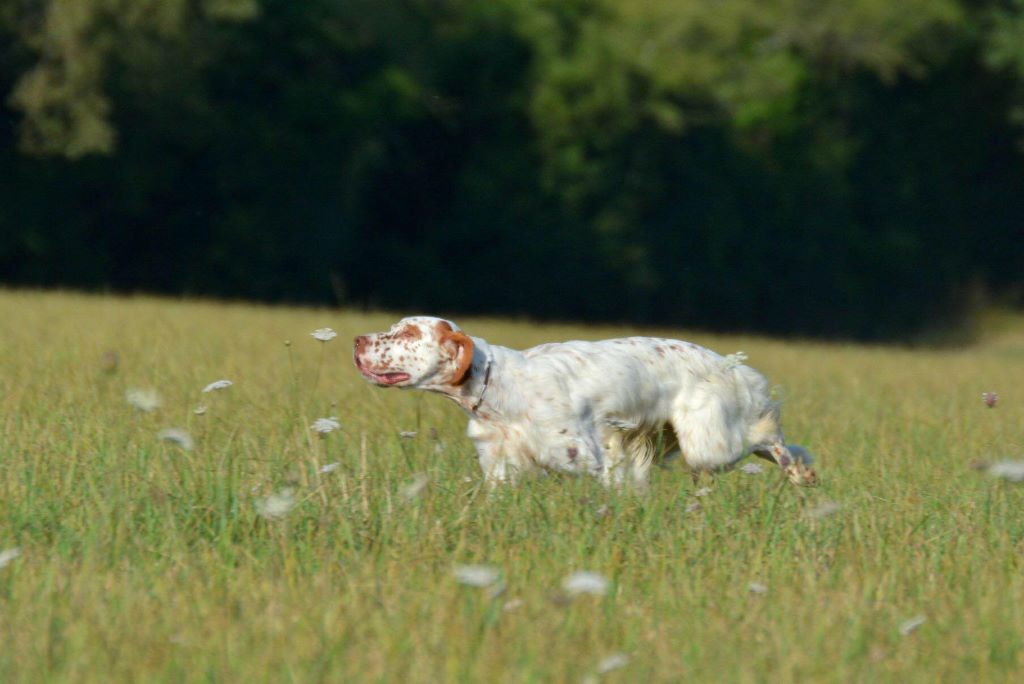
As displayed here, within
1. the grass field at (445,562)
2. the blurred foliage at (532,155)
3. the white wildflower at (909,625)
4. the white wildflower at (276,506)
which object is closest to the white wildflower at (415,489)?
the grass field at (445,562)

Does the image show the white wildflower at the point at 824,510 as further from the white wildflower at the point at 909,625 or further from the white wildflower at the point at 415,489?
the white wildflower at the point at 415,489

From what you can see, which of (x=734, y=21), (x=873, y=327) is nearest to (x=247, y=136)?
(x=734, y=21)

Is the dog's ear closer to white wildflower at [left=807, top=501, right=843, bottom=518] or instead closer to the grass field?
the grass field

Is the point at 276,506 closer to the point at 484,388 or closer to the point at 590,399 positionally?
the point at 484,388

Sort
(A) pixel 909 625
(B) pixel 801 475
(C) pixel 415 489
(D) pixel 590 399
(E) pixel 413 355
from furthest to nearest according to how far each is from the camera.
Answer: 1. (B) pixel 801 475
2. (D) pixel 590 399
3. (E) pixel 413 355
4. (C) pixel 415 489
5. (A) pixel 909 625

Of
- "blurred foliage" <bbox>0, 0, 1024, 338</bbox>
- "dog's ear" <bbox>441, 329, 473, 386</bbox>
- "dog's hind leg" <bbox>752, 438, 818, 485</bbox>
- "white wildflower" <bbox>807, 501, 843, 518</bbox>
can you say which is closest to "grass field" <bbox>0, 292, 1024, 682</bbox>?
"white wildflower" <bbox>807, 501, 843, 518</bbox>

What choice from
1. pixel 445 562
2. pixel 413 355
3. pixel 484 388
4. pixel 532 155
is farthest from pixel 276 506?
pixel 532 155

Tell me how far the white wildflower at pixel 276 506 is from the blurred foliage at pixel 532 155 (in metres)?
18.3

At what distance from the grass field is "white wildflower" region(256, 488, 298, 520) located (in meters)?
0.02

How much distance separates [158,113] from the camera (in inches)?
982

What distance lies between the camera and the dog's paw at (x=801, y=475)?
6.15 m

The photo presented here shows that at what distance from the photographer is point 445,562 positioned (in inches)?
177

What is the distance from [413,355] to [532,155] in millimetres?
25872

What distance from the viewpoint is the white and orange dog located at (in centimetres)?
537
